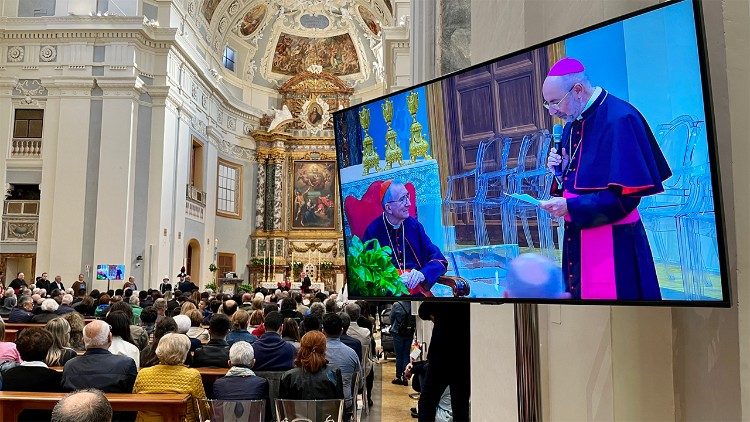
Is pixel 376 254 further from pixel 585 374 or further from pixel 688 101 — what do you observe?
pixel 688 101

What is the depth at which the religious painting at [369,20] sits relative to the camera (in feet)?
83.4

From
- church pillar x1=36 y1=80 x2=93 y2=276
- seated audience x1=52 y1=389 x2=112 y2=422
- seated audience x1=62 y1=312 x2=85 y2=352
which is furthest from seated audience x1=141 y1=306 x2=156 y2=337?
church pillar x1=36 y1=80 x2=93 y2=276

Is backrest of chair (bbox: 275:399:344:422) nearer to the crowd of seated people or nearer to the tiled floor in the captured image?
the crowd of seated people

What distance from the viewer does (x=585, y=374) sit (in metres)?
2.26

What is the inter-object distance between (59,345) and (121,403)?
1720mm

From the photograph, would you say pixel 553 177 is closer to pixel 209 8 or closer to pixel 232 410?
pixel 232 410

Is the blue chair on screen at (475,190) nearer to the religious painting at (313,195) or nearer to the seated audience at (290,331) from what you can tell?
the seated audience at (290,331)

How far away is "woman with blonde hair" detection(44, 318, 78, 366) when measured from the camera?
498 centimetres

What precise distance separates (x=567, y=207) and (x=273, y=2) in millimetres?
25100

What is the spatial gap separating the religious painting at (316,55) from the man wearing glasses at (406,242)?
24.8 metres

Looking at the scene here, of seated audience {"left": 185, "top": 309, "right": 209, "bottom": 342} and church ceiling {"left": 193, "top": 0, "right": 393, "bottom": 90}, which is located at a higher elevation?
church ceiling {"left": 193, "top": 0, "right": 393, "bottom": 90}

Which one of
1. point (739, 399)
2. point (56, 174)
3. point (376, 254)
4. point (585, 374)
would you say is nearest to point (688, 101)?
point (739, 399)

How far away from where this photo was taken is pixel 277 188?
2584cm

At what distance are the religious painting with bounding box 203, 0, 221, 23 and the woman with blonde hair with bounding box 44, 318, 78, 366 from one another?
62.8 feet
